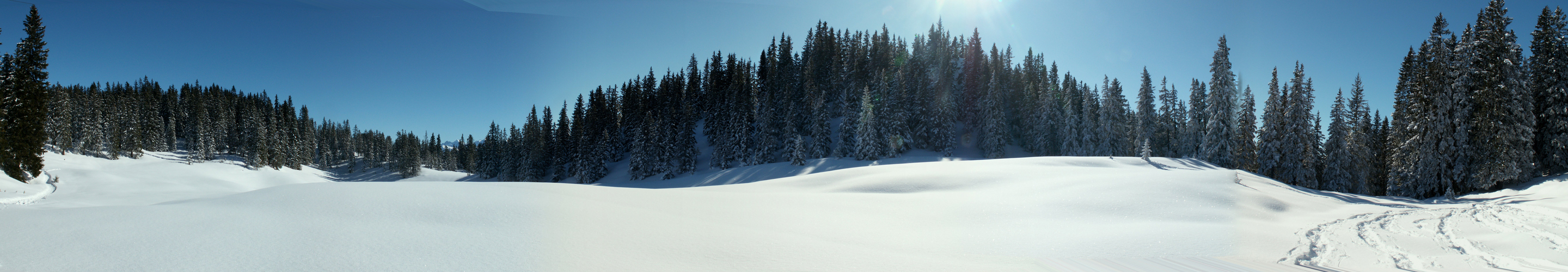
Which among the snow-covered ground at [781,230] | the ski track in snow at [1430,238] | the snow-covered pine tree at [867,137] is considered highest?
the snow-covered pine tree at [867,137]

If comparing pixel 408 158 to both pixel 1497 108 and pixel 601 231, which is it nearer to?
pixel 601 231

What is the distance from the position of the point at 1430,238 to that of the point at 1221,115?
Result: 1077 inches

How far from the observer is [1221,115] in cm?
3253

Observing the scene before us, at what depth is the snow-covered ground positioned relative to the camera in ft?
16.5

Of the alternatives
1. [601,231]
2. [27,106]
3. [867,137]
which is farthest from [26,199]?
[867,137]

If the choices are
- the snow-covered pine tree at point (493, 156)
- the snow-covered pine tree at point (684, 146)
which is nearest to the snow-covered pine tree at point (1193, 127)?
the snow-covered pine tree at point (684, 146)

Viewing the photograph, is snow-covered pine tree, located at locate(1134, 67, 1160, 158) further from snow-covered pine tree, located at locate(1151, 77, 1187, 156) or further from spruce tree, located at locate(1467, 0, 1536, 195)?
spruce tree, located at locate(1467, 0, 1536, 195)

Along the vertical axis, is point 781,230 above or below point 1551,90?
below

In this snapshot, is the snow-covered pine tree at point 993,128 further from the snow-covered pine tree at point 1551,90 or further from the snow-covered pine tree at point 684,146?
the snow-covered pine tree at point 1551,90

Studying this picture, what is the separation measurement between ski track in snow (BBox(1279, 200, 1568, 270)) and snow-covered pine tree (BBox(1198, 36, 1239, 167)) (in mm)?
19951

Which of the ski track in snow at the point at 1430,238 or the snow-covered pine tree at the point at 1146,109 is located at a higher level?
the snow-covered pine tree at the point at 1146,109

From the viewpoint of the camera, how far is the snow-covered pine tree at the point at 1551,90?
20.5 meters

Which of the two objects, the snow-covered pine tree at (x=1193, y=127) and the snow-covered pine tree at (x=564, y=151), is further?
the snow-covered pine tree at (x=564, y=151)

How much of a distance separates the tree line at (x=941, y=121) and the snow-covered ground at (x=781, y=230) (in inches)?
222
